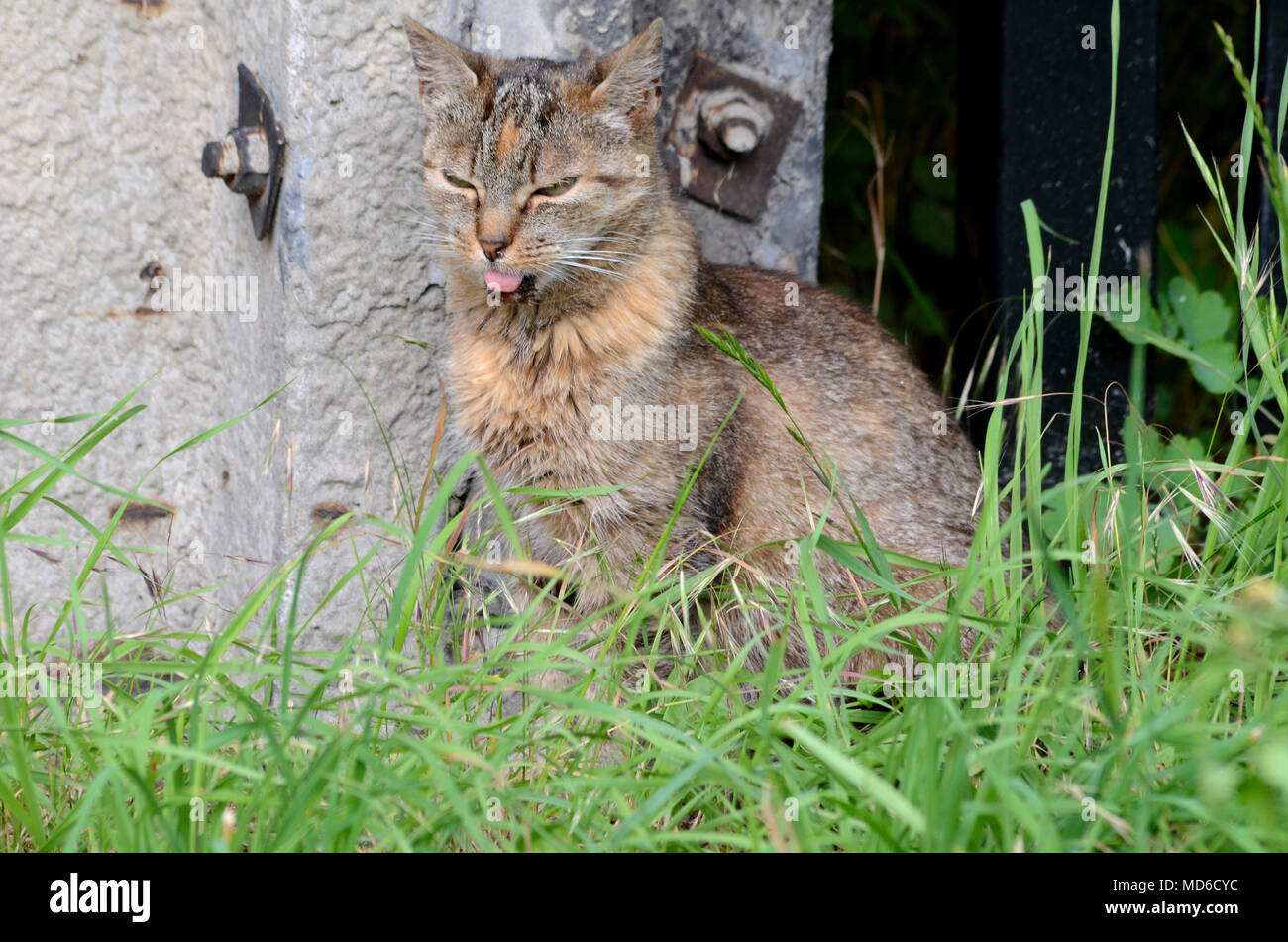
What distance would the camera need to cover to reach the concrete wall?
267 centimetres

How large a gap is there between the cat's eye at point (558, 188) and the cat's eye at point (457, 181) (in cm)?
15

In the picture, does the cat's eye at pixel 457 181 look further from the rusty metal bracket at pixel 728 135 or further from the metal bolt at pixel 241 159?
the rusty metal bracket at pixel 728 135

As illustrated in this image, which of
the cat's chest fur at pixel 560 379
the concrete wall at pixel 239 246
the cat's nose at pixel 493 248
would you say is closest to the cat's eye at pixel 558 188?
the cat's nose at pixel 493 248

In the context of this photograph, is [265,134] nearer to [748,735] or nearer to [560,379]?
[560,379]

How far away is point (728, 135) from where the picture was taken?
2.96 m

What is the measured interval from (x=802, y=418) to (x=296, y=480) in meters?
1.14

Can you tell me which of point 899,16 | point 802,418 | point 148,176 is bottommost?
point 802,418

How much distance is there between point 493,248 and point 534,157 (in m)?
0.22

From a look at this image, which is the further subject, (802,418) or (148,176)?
(148,176)

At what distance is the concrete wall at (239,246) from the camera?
2674 millimetres

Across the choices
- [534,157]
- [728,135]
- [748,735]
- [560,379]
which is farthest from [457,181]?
[748,735]

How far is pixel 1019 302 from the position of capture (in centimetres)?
316
